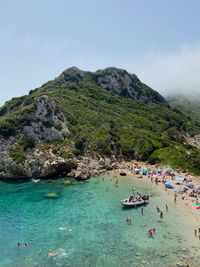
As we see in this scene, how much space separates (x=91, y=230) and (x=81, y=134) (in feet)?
→ 151

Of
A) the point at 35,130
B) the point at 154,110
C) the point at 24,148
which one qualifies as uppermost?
the point at 154,110

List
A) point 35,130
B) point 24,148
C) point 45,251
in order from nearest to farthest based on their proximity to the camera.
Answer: point 45,251 → point 24,148 → point 35,130

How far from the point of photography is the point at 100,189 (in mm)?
44344

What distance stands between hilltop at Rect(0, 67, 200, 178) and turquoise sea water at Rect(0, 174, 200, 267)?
1252 centimetres

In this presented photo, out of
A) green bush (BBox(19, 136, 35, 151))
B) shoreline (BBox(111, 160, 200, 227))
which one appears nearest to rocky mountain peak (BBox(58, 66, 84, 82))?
green bush (BBox(19, 136, 35, 151))

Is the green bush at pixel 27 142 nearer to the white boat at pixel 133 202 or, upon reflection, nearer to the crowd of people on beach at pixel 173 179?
the crowd of people on beach at pixel 173 179

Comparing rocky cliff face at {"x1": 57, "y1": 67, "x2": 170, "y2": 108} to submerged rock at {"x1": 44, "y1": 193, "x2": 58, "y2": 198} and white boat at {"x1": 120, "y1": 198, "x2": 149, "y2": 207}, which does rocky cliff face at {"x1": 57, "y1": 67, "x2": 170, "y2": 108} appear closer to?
submerged rock at {"x1": 44, "y1": 193, "x2": 58, "y2": 198}

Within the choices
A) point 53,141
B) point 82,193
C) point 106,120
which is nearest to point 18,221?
point 82,193

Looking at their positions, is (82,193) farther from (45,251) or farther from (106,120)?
(106,120)

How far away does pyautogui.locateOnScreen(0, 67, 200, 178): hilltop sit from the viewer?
54688mm

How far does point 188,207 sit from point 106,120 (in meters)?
58.7

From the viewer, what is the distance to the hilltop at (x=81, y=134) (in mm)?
54688

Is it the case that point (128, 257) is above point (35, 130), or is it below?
below

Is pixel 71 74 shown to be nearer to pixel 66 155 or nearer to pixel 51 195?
pixel 66 155
